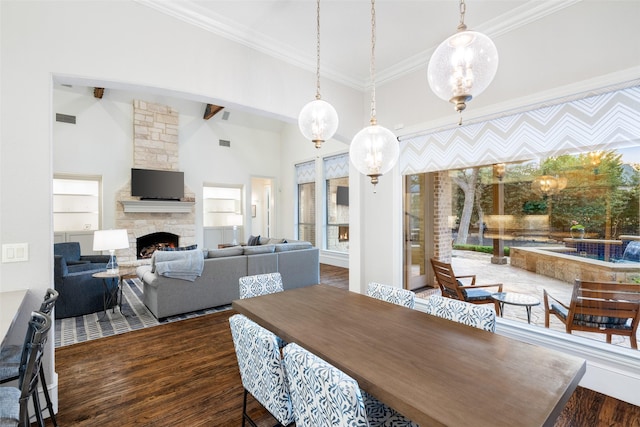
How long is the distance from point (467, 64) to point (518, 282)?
2.54 m

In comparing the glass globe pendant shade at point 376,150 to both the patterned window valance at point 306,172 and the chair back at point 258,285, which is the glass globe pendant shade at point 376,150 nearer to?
the chair back at point 258,285

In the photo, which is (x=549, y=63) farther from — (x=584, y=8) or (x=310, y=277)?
(x=310, y=277)

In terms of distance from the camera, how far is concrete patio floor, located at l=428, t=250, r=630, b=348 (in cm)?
262

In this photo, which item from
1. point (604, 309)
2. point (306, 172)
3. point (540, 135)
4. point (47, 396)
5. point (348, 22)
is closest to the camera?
point (47, 396)

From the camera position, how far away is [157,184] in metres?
6.97

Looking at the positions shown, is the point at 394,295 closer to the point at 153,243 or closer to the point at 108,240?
the point at 108,240

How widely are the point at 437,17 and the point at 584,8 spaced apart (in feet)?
3.67

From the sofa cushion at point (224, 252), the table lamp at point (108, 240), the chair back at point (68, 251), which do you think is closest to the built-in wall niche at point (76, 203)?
the chair back at point (68, 251)

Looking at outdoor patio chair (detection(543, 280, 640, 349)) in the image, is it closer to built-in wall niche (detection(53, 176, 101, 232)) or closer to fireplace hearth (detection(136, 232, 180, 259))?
fireplace hearth (detection(136, 232, 180, 259))

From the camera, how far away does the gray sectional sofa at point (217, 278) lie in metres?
3.73

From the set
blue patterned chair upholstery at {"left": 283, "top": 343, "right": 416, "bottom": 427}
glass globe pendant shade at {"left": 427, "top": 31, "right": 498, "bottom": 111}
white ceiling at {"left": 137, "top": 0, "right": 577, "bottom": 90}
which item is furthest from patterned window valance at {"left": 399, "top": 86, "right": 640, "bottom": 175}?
blue patterned chair upholstery at {"left": 283, "top": 343, "right": 416, "bottom": 427}

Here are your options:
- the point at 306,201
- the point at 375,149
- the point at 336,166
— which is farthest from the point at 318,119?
the point at 306,201

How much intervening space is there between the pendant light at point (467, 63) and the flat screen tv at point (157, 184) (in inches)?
280

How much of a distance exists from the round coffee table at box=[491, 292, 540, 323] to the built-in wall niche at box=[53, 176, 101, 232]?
7.82 metres
